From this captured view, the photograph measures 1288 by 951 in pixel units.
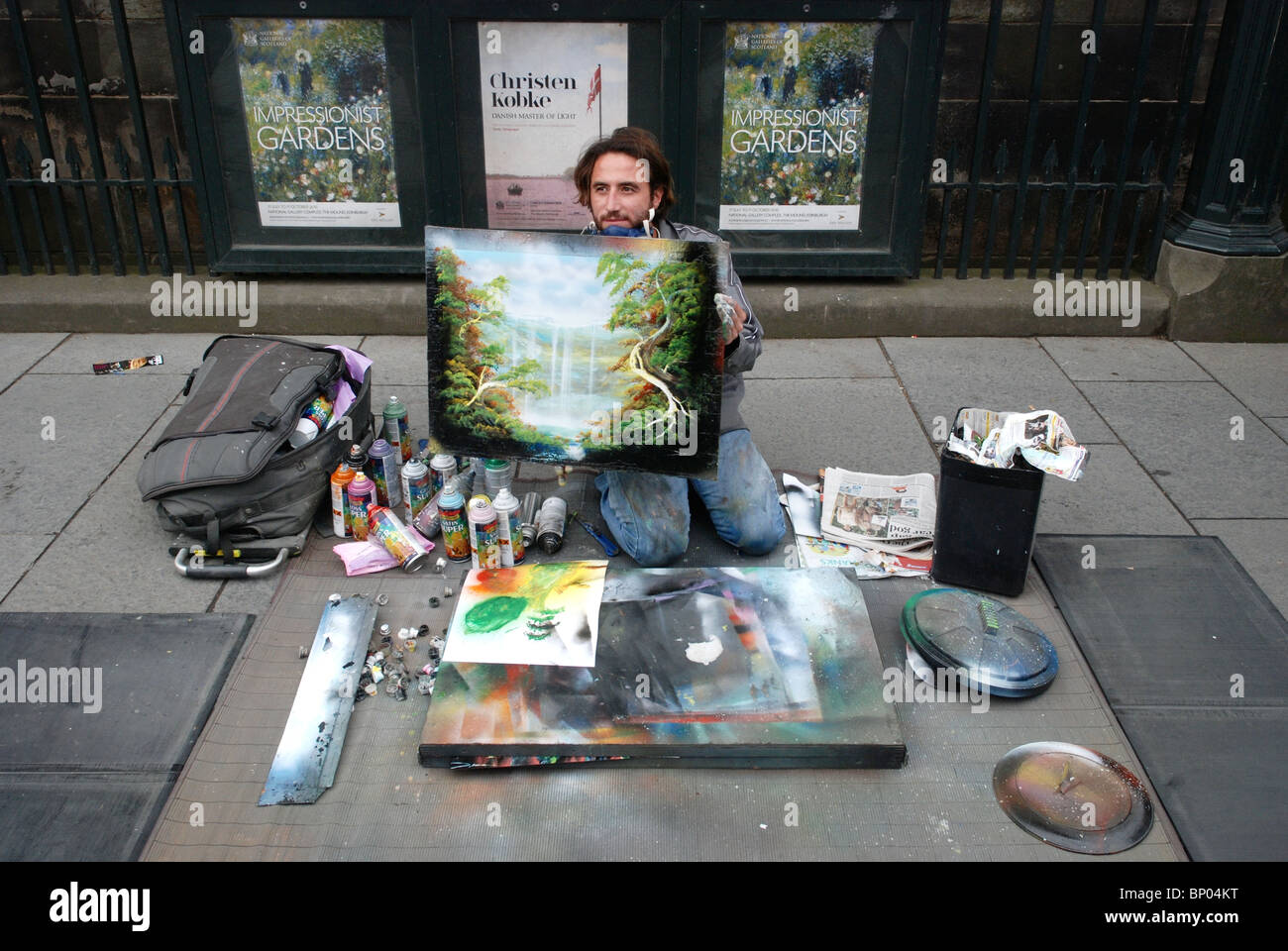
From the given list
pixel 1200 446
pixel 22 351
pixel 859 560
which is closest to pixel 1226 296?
pixel 1200 446

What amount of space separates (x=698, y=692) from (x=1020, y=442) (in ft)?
4.35

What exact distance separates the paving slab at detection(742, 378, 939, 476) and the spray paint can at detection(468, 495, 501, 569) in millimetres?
1330

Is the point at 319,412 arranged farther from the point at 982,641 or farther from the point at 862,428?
the point at 982,641

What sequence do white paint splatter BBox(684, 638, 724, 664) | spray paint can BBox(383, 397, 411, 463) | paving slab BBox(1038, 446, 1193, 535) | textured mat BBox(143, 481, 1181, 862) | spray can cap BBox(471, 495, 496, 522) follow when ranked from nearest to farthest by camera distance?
1. textured mat BBox(143, 481, 1181, 862)
2. white paint splatter BBox(684, 638, 724, 664)
3. spray can cap BBox(471, 495, 496, 522)
4. paving slab BBox(1038, 446, 1193, 535)
5. spray paint can BBox(383, 397, 411, 463)

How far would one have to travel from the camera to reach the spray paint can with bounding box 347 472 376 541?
3637 mm

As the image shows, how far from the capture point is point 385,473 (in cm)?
386

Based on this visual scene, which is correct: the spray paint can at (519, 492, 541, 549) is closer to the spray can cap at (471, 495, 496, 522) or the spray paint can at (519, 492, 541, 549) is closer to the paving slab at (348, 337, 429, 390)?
the spray can cap at (471, 495, 496, 522)

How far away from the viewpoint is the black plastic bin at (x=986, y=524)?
331 cm

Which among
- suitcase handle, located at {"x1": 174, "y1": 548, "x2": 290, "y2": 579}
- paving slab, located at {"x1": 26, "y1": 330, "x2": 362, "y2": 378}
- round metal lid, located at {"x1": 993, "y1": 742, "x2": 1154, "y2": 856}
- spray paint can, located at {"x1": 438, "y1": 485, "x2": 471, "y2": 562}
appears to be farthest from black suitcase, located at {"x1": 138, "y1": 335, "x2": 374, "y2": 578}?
round metal lid, located at {"x1": 993, "y1": 742, "x2": 1154, "y2": 856}

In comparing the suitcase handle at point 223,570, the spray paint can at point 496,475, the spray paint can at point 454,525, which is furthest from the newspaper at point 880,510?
the suitcase handle at point 223,570

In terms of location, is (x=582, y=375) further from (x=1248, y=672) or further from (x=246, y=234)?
(x=246, y=234)

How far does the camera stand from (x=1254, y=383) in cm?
501

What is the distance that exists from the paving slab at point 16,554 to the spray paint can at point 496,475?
5.13 feet

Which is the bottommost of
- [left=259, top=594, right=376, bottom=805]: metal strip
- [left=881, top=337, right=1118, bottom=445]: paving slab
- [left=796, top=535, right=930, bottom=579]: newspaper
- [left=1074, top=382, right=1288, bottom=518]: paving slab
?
[left=259, top=594, right=376, bottom=805]: metal strip
